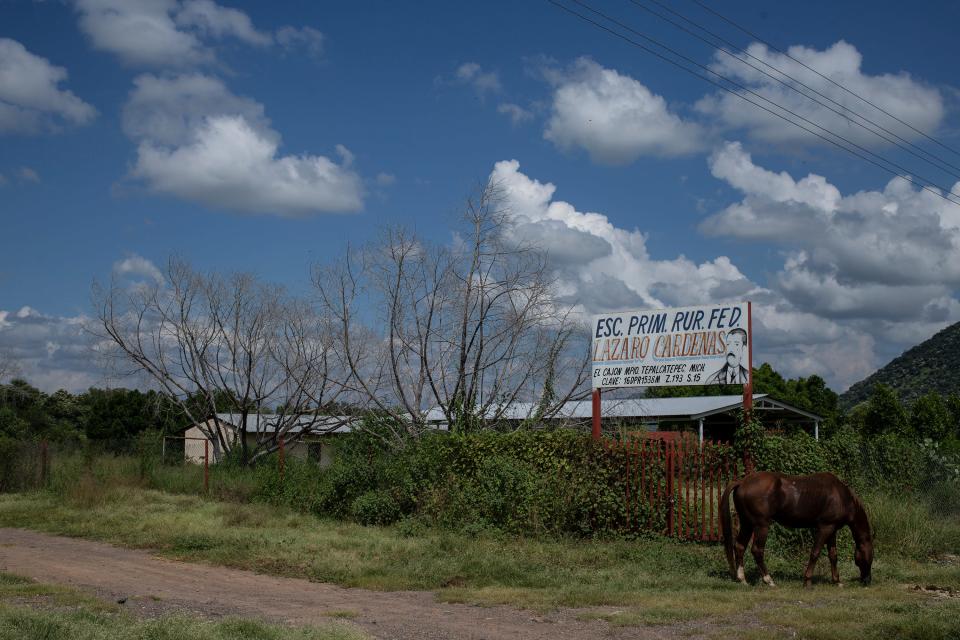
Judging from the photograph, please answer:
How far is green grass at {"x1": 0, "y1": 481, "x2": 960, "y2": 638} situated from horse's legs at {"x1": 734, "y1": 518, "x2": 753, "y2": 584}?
7.6 inches

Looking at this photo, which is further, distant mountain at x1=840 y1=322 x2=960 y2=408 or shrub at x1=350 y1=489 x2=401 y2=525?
distant mountain at x1=840 y1=322 x2=960 y2=408

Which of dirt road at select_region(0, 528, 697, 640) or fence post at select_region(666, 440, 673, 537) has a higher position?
fence post at select_region(666, 440, 673, 537)

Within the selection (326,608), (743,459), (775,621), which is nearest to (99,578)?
(326,608)

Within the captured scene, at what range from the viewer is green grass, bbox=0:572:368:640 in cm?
719

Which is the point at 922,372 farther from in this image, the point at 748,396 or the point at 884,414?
the point at 748,396

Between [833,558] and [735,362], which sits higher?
[735,362]

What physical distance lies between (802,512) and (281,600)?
6.44 metres

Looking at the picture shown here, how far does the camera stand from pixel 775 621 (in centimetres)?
861

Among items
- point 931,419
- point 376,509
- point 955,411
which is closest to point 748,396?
point 376,509

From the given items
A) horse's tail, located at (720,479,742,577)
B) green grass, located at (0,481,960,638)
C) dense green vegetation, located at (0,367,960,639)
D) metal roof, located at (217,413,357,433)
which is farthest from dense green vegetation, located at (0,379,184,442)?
horse's tail, located at (720,479,742,577)

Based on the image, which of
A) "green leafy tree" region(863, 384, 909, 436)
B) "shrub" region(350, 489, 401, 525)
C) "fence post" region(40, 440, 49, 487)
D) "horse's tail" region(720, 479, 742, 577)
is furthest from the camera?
"green leafy tree" region(863, 384, 909, 436)

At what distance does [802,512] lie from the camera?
11281 mm

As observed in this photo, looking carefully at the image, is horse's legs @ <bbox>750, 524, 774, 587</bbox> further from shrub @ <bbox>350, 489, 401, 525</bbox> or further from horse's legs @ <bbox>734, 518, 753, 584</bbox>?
shrub @ <bbox>350, 489, 401, 525</bbox>

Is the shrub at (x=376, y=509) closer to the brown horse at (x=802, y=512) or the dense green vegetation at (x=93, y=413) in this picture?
the brown horse at (x=802, y=512)
